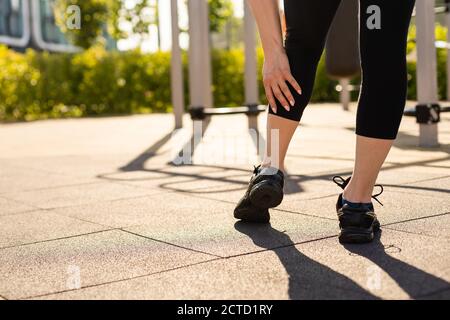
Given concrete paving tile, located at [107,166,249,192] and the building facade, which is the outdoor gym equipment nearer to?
concrete paving tile, located at [107,166,249,192]

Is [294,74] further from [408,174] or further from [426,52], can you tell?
[426,52]

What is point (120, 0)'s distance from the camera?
21.5m

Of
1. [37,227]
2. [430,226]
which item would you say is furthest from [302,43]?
[37,227]

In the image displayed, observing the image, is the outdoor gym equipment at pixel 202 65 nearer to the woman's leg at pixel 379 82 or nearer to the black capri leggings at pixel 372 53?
the black capri leggings at pixel 372 53

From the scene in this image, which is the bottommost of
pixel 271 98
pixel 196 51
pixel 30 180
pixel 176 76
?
pixel 30 180

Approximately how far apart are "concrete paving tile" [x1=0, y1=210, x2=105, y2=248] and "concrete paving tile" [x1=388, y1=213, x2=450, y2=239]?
3.59 ft

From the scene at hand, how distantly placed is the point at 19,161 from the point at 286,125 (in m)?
3.75

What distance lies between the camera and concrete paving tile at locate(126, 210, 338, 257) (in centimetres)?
260

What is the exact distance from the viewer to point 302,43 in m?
2.72

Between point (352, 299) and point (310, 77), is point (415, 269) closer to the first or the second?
point (352, 299)

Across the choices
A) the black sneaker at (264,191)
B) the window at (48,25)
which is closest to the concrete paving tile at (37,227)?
the black sneaker at (264,191)

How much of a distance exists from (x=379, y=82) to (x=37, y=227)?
141 cm

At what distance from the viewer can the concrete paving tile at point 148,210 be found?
321 centimetres
